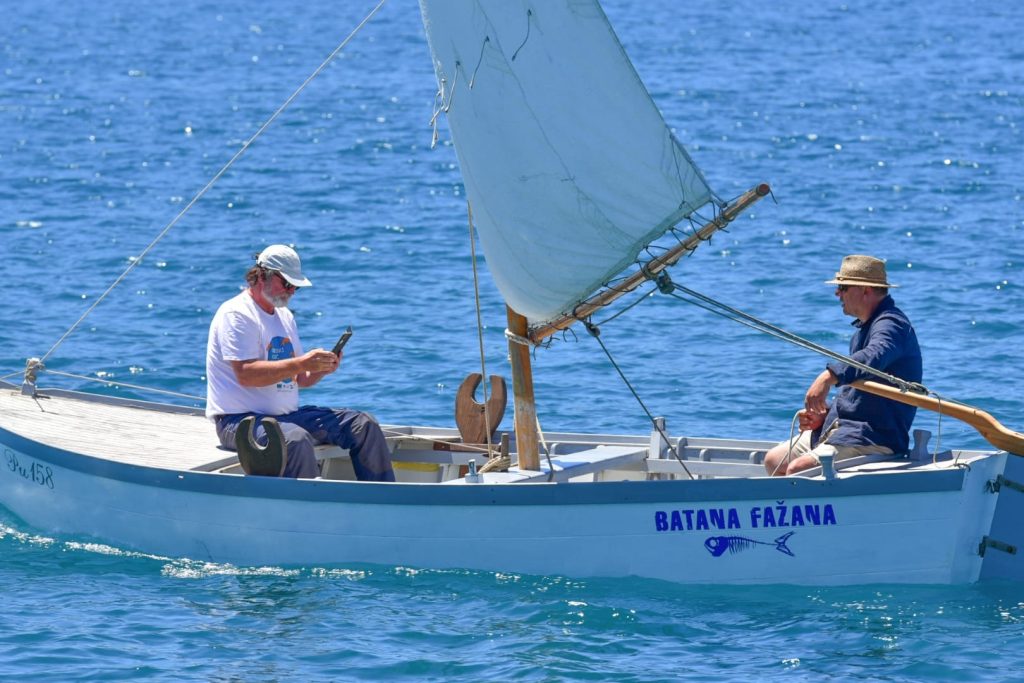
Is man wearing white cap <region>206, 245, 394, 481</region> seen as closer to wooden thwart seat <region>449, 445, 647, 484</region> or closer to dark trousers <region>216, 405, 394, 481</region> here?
dark trousers <region>216, 405, 394, 481</region>

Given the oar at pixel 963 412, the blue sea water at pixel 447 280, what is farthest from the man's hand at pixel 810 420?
the blue sea water at pixel 447 280

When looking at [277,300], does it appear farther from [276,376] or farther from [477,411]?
[477,411]

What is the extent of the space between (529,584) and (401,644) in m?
0.93

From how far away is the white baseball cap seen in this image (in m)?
10.4

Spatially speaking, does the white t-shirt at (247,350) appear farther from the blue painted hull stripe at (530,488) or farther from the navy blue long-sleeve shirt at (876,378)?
the navy blue long-sleeve shirt at (876,378)

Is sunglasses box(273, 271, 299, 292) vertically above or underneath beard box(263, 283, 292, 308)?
above

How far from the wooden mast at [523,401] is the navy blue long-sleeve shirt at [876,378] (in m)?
1.74

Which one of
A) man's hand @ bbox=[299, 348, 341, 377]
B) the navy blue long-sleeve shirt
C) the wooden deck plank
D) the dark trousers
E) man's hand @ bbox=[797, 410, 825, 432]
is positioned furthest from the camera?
the wooden deck plank

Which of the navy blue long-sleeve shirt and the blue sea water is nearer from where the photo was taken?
the blue sea water

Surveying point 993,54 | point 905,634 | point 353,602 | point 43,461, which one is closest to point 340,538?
point 353,602

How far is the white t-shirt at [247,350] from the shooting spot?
10.4 metres

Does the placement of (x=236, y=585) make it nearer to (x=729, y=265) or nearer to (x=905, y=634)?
(x=905, y=634)

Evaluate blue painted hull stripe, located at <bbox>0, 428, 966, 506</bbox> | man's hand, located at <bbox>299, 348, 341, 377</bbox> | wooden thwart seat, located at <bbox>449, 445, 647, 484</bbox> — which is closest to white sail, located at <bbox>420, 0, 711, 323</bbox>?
wooden thwart seat, located at <bbox>449, 445, 647, 484</bbox>

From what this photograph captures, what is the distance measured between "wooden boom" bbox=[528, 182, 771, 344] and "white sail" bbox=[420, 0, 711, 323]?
0.08 meters
